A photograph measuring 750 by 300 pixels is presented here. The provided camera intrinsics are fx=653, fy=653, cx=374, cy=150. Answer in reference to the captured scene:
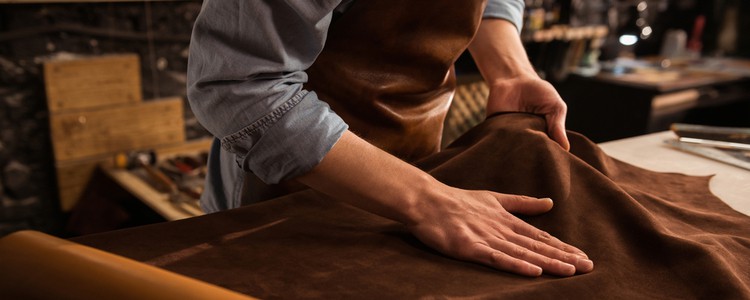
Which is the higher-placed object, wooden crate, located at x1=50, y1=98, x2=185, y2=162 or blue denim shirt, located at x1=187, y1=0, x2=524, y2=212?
blue denim shirt, located at x1=187, y1=0, x2=524, y2=212

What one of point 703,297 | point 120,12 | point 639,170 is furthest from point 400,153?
point 120,12

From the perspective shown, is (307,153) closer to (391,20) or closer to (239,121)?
(239,121)

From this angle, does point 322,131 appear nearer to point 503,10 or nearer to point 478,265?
point 478,265

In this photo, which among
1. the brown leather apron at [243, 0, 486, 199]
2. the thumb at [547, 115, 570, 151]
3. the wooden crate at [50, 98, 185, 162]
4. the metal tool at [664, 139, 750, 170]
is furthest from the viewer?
the wooden crate at [50, 98, 185, 162]

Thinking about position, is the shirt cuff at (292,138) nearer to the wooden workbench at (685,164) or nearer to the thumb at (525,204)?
the thumb at (525,204)

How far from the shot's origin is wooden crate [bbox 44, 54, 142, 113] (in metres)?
2.70

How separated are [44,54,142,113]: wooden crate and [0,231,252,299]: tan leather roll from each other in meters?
2.26

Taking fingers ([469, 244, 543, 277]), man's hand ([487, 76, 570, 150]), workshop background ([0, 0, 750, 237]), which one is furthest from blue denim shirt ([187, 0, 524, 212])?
workshop background ([0, 0, 750, 237])

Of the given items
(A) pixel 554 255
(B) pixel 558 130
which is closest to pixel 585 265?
(A) pixel 554 255

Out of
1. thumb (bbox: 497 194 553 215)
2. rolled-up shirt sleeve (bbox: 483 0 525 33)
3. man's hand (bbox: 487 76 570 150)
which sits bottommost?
thumb (bbox: 497 194 553 215)

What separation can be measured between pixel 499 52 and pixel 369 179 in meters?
0.66

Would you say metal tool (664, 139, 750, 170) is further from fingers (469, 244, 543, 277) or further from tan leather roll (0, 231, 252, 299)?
tan leather roll (0, 231, 252, 299)

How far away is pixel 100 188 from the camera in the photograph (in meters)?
2.88

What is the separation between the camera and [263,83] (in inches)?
35.9
